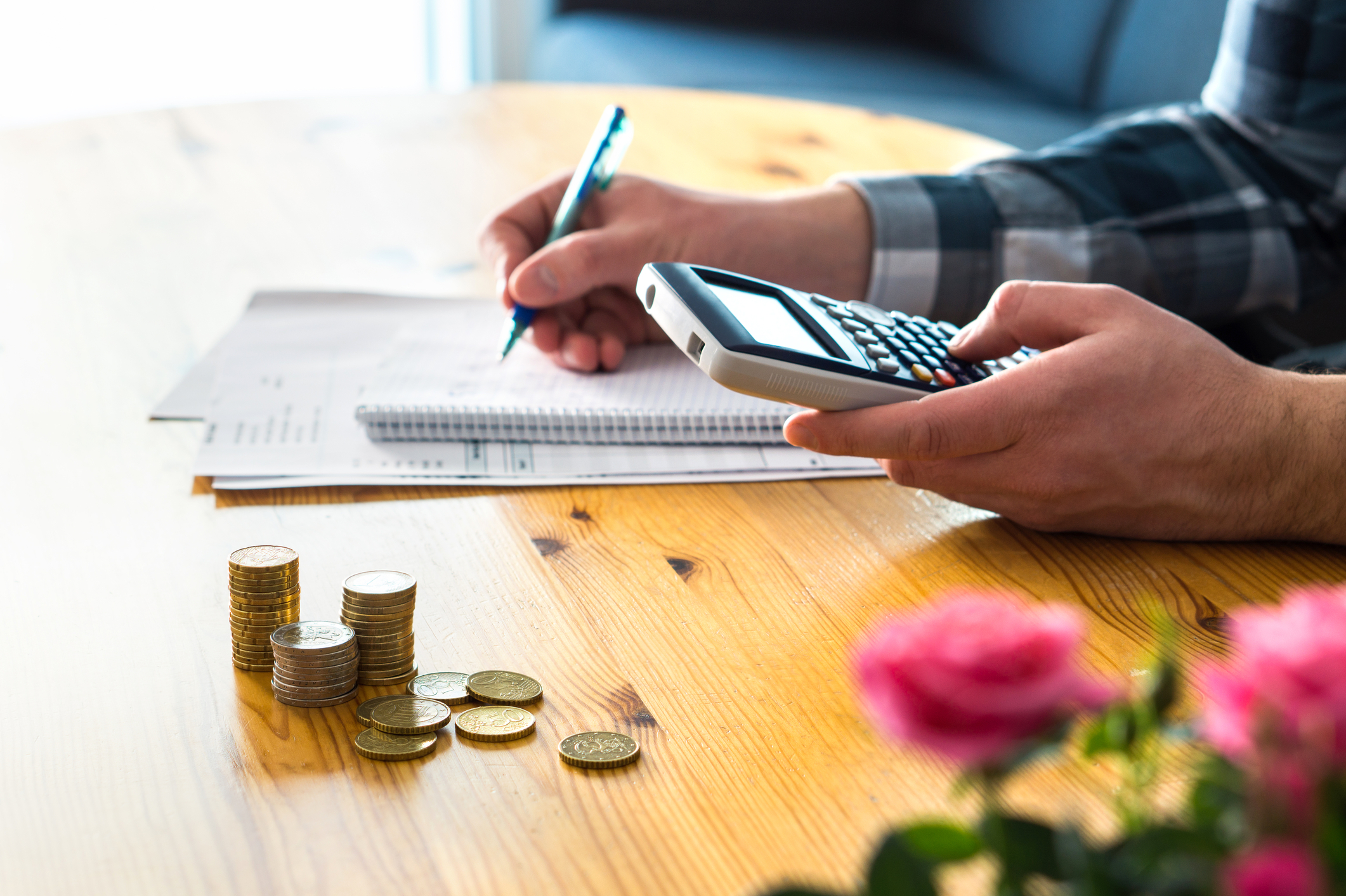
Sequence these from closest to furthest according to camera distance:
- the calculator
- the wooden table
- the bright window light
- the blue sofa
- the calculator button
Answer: the wooden table, the calculator, the calculator button, the blue sofa, the bright window light

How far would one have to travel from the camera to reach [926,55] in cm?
267

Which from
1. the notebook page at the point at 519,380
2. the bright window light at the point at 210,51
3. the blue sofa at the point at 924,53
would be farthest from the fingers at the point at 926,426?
the bright window light at the point at 210,51

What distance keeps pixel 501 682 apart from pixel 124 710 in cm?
14

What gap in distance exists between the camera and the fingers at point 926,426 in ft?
1.87

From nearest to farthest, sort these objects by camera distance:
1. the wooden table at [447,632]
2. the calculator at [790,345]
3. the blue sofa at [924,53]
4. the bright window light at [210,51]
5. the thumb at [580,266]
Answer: the wooden table at [447,632] → the calculator at [790,345] → the thumb at [580,266] → the blue sofa at [924,53] → the bright window light at [210,51]

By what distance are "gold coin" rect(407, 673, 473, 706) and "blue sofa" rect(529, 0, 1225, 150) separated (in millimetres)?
1803

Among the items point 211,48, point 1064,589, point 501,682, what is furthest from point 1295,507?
point 211,48

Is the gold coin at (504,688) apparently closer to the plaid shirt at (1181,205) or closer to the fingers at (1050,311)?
the fingers at (1050,311)

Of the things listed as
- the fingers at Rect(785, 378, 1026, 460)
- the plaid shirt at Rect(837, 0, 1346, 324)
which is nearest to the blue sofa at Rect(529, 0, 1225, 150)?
the plaid shirt at Rect(837, 0, 1346, 324)

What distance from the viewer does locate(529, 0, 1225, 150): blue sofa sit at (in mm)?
2115

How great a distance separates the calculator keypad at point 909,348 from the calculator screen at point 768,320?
4 centimetres

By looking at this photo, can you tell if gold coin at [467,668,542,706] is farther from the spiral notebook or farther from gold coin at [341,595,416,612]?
the spiral notebook

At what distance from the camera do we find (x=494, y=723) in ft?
1.41

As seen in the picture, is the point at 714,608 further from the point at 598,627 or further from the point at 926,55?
the point at 926,55
